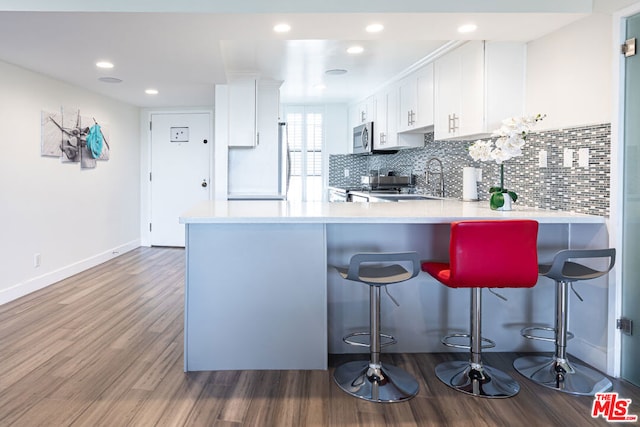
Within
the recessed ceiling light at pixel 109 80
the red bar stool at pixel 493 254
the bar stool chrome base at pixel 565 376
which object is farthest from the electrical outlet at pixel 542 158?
the recessed ceiling light at pixel 109 80

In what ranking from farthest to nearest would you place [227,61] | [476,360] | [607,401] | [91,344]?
[227,61], [91,344], [476,360], [607,401]

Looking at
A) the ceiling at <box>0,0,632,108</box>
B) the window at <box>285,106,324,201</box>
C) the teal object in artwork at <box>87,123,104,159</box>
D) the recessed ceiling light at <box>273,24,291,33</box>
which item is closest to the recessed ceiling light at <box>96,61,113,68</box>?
the ceiling at <box>0,0,632,108</box>

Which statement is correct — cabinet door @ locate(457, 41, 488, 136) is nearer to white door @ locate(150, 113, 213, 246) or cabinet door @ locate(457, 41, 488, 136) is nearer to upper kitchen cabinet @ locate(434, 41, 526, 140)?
upper kitchen cabinet @ locate(434, 41, 526, 140)

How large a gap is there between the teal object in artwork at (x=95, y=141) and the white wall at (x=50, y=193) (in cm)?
17

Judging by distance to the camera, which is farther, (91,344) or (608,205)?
(91,344)

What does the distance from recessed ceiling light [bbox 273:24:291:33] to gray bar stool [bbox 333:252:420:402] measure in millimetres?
1535

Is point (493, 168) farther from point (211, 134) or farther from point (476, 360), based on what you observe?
point (211, 134)

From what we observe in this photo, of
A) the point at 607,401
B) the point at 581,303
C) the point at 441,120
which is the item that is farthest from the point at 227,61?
the point at 607,401

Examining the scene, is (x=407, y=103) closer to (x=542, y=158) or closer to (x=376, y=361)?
(x=542, y=158)

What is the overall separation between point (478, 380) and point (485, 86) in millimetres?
2090

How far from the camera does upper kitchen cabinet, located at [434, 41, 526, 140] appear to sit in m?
3.26

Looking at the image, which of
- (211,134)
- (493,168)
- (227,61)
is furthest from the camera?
(211,134)

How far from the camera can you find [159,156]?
6.57 m

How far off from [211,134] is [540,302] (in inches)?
196
